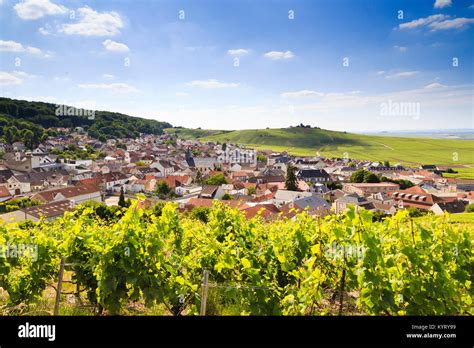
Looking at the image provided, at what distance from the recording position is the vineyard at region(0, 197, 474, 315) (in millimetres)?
4395

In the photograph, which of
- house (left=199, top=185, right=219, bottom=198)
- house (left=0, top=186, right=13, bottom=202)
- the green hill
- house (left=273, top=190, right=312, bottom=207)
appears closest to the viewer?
house (left=0, top=186, right=13, bottom=202)

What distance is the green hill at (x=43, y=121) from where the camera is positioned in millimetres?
124412

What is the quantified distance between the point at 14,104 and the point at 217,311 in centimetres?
16777

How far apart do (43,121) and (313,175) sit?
120 m

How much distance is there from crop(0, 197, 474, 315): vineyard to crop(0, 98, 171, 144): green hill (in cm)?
12820

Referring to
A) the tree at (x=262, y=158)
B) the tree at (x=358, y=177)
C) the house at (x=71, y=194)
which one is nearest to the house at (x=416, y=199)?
the tree at (x=358, y=177)

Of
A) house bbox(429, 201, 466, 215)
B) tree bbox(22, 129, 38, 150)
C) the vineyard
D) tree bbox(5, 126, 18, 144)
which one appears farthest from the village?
the vineyard

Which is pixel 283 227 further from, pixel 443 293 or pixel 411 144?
pixel 411 144

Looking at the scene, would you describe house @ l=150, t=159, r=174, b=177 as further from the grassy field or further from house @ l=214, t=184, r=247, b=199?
the grassy field

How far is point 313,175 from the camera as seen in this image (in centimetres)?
9000

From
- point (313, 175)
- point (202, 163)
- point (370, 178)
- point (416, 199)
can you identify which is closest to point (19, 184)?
point (202, 163)

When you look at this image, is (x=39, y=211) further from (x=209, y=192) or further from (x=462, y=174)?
(x=462, y=174)

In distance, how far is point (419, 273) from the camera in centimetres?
455
